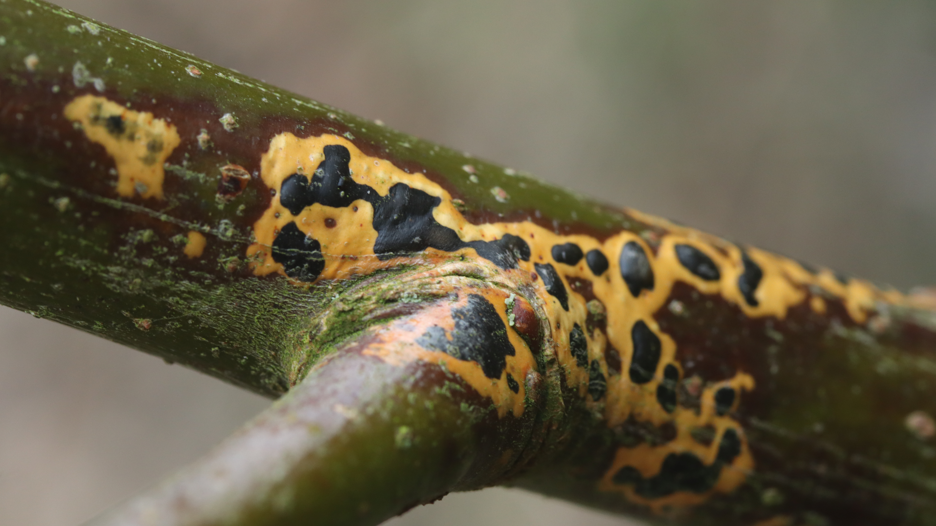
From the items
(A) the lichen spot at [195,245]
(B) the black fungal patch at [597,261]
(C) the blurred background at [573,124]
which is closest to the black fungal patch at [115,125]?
(A) the lichen spot at [195,245]

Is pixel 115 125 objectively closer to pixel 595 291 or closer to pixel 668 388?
pixel 595 291

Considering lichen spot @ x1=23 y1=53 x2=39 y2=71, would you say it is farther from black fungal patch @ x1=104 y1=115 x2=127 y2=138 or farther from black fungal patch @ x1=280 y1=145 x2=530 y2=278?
black fungal patch @ x1=280 y1=145 x2=530 y2=278

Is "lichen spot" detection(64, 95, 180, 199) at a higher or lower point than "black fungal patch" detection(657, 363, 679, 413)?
lower

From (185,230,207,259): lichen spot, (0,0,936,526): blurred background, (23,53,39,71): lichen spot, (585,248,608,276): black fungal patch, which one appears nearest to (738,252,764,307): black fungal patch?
(585,248,608,276): black fungal patch

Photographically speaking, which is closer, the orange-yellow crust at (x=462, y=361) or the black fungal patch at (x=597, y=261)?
the orange-yellow crust at (x=462, y=361)

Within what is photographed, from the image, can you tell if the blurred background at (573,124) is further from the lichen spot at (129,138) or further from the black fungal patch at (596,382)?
the lichen spot at (129,138)

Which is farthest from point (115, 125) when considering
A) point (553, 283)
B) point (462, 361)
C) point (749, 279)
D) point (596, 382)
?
point (749, 279)
